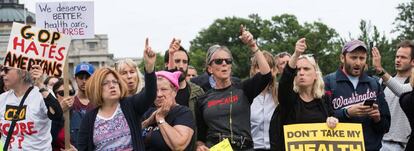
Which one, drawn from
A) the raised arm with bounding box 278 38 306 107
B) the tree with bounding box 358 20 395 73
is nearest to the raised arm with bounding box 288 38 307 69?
the raised arm with bounding box 278 38 306 107

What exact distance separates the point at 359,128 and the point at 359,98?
898mm

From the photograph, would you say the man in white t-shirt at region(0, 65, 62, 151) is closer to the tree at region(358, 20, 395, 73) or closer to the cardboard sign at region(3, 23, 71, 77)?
the cardboard sign at region(3, 23, 71, 77)

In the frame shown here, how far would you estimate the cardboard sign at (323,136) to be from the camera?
7.16m

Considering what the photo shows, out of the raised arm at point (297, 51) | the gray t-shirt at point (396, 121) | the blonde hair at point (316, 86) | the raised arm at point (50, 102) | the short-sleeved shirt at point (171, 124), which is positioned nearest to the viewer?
the short-sleeved shirt at point (171, 124)

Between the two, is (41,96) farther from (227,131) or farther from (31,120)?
(227,131)

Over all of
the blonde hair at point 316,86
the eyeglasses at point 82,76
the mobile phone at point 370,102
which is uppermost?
the eyeglasses at point 82,76

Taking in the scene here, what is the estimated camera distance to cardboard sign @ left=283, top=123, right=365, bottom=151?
716cm

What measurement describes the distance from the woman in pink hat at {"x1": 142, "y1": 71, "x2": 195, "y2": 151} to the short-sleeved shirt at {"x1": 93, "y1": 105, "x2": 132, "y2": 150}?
0.96ft

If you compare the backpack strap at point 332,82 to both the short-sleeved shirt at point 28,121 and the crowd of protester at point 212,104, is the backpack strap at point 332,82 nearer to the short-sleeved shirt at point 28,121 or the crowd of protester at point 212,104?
the crowd of protester at point 212,104

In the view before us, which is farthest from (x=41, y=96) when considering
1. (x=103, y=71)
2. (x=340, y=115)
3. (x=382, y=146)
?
(x=382, y=146)

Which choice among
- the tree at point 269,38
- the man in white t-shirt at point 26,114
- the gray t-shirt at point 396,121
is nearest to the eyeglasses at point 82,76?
the man in white t-shirt at point 26,114

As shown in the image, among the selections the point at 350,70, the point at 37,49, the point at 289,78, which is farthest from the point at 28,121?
the point at 350,70

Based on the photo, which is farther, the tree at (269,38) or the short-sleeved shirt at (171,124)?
the tree at (269,38)

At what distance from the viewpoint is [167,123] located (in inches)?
263
